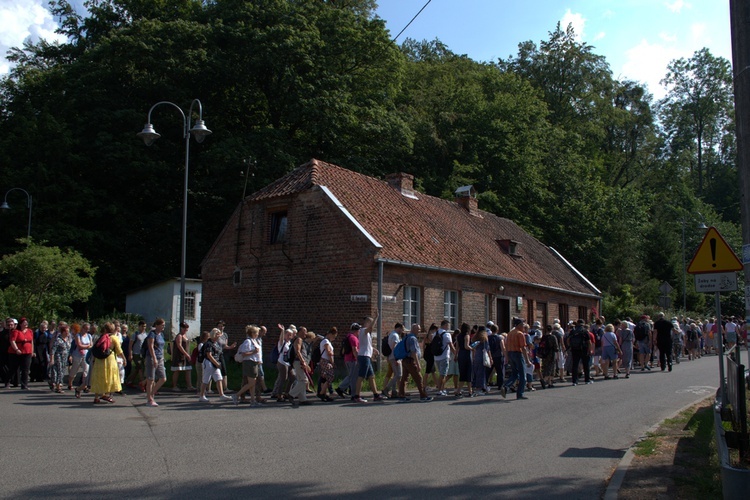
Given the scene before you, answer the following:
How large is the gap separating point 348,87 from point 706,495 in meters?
31.7

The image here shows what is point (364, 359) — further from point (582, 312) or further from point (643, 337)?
point (582, 312)

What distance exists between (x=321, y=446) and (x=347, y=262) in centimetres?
1045

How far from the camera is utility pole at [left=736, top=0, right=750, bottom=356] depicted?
23.8 feet

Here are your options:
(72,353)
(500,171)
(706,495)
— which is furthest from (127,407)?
(500,171)

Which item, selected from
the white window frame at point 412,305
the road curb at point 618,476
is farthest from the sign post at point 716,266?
the white window frame at point 412,305

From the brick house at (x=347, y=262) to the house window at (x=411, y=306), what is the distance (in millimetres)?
31

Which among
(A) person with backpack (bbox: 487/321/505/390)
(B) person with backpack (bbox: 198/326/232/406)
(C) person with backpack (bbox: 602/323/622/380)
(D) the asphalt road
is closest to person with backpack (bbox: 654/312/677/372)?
(C) person with backpack (bbox: 602/323/622/380)

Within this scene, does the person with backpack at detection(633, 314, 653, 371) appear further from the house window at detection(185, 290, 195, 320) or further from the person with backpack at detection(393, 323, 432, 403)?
the house window at detection(185, 290, 195, 320)

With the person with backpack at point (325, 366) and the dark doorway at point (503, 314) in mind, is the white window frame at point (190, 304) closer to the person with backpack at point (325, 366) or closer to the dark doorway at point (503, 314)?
the dark doorway at point (503, 314)

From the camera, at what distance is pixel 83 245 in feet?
109

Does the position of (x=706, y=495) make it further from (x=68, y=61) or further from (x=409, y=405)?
(x=68, y=61)

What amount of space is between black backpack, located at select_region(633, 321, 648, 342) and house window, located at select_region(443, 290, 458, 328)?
5746 millimetres

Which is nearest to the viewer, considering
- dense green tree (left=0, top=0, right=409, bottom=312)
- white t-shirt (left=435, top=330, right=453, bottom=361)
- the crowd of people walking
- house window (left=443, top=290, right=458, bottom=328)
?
the crowd of people walking

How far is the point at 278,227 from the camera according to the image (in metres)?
21.7
